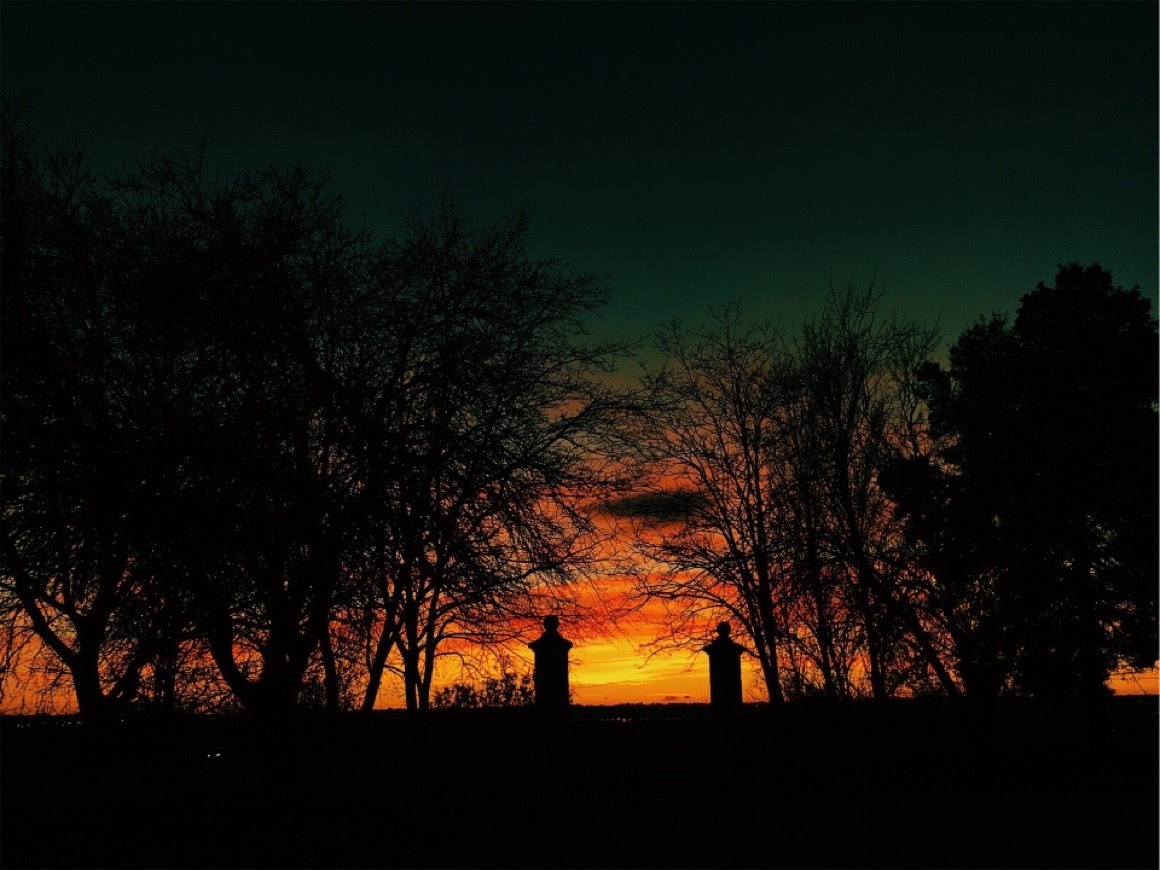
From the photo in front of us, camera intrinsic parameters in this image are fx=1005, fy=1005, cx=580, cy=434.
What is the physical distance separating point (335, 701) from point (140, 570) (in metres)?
7.17

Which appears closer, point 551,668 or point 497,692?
point 551,668

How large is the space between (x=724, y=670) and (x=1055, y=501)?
843 centimetres

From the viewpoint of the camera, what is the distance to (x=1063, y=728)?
2766cm

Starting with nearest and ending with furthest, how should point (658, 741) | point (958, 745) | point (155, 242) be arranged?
point (155, 242), point (958, 745), point (658, 741)

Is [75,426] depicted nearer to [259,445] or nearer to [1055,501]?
[259,445]

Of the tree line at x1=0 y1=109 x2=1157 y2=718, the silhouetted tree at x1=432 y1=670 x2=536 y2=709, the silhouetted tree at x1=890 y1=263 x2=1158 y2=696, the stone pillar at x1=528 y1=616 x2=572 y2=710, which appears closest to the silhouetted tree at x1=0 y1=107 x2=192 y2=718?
the tree line at x1=0 y1=109 x2=1157 y2=718

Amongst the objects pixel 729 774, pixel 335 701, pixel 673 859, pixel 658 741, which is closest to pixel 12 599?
pixel 335 701

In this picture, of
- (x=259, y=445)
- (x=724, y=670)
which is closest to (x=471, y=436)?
(x=259, y=445)

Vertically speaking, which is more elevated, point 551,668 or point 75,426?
point 75,426

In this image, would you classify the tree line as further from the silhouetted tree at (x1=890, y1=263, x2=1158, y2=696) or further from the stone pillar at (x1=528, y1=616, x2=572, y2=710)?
the silhouetted tree at (x1=890, y1=263, x2=1158, y2=696)

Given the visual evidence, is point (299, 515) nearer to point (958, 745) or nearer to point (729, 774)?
point (729, 774)

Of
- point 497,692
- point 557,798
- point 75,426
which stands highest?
point 75,426

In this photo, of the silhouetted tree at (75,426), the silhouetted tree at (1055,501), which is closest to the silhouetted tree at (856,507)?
the silhouetted tree at (1055,501)

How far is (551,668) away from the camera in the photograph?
15.8m
